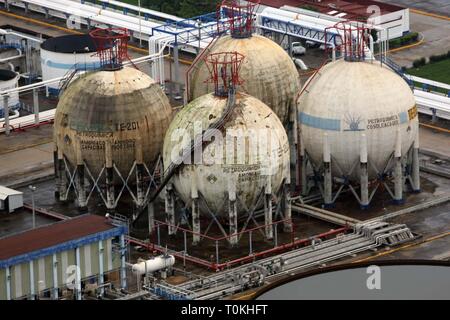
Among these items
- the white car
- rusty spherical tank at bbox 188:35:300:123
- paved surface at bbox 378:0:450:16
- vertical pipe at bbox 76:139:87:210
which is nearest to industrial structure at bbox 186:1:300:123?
Result: rusty spherical tank at bbox 188:35:300:123

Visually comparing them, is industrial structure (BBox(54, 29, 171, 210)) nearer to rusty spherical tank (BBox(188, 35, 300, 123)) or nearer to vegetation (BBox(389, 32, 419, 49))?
rusty spherical tank (BBox(188, 35, 300, 123))

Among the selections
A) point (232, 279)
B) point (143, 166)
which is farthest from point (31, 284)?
point (143, 166)

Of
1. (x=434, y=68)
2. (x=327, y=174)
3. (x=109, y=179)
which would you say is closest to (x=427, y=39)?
(x=434, y=68)

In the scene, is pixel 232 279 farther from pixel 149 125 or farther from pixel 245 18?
pixel 245 18

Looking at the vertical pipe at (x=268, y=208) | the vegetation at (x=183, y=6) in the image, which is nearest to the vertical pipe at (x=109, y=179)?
the vertical pipe at (x=268, y=208)

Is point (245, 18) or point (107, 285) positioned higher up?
point (245, 18)

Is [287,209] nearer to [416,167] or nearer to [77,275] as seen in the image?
[416,167]

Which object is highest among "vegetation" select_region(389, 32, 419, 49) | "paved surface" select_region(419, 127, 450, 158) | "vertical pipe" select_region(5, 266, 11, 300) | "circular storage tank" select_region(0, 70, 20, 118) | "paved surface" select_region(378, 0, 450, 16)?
"vertical pipe" select_region(5, 266, 11, 300)
